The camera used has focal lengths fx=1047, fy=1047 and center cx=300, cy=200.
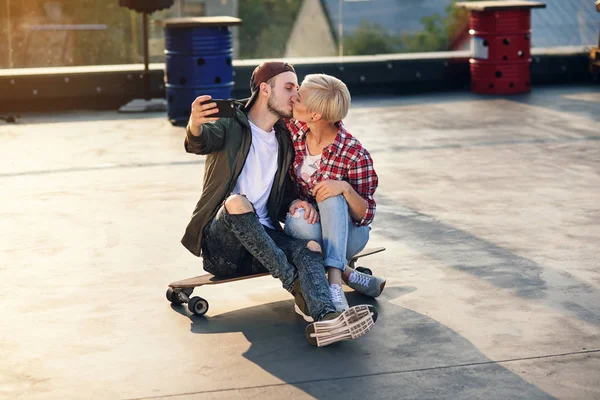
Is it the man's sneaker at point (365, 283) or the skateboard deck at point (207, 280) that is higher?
the skateboard deck at point (207, 280)

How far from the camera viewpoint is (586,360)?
3902mm

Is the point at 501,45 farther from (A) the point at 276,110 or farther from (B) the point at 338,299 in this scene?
(B) the point at 338,299

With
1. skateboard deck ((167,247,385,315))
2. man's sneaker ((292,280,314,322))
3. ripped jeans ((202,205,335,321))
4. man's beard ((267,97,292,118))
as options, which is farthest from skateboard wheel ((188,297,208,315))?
man's beard ((267,97,292,118))

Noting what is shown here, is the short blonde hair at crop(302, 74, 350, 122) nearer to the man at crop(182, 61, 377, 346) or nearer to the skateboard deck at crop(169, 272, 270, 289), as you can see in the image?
the man at crop(182, 61, 377, 346)

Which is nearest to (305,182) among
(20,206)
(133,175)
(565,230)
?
(565,230)

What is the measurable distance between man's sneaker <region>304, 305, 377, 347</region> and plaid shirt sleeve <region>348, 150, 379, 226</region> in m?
0.57

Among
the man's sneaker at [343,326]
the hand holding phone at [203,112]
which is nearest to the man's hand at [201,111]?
the hand holding phone at [203,112]

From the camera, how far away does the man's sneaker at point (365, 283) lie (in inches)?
183

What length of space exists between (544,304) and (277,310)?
117 centimetres

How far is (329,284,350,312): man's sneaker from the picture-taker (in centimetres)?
420

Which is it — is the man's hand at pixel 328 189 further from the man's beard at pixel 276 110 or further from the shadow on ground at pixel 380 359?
the shadow on ground at pixel 380 359

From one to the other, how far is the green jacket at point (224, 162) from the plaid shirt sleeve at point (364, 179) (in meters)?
0.29

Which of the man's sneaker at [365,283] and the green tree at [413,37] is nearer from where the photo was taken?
the man's sneaker at [365,283]

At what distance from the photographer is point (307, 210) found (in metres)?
4.45
